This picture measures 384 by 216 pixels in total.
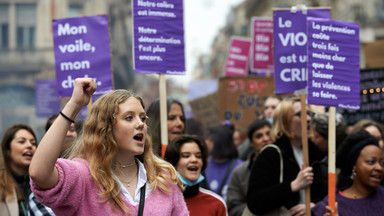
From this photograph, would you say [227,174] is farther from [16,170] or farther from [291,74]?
[16,170]

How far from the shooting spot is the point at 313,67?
5809mm

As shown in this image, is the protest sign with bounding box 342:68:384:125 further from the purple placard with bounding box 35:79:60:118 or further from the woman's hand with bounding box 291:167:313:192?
the purple placard with bounding box 35:79:60:118

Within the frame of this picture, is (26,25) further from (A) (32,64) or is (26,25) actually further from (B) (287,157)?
(B) (287,157)

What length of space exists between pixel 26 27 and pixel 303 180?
37.4m

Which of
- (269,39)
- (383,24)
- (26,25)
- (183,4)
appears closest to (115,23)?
(26,25)

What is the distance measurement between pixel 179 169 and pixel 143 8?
168 centimetres

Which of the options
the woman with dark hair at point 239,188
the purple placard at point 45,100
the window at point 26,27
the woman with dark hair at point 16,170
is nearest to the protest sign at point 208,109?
the purple placard at point 45,100

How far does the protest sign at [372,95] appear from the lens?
888cm

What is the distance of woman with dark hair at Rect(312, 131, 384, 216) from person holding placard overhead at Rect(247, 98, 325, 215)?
0.77 feet

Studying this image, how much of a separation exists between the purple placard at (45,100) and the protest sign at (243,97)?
4194 mm

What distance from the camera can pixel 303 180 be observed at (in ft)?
18.2

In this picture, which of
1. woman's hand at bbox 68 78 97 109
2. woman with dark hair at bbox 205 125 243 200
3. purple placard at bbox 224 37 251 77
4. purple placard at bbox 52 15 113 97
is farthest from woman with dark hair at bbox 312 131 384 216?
purple placard at bbox 224 37 251 77

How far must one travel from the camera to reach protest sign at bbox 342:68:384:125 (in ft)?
29.1

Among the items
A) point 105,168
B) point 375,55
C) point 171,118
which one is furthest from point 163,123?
point 375,55
